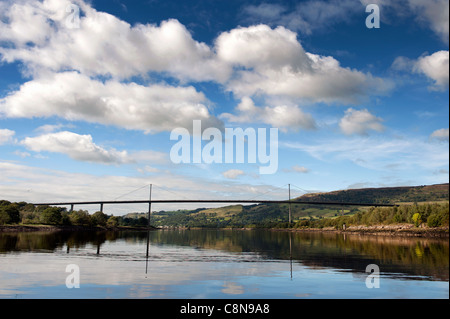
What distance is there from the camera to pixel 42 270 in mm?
23359

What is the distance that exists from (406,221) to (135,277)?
138 metres

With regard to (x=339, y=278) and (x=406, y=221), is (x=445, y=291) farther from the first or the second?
(x=406, y=221)

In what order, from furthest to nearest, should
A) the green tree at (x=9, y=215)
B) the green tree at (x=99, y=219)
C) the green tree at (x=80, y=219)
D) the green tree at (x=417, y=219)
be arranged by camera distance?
1. the green tree at (x=99, y=219)
2. the green tree at (x=80, y=219)
3. the green tree at (x=417, y=219)
4. the green tree at (x=9, y=215)

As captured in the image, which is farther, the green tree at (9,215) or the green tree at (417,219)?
the green tree at (417,219)

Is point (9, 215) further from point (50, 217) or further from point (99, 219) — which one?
point (99, 219)

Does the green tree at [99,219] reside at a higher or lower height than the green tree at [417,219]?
lower
